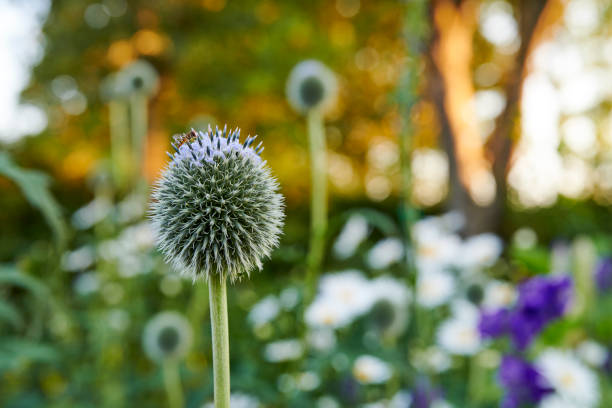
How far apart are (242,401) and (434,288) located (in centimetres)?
85

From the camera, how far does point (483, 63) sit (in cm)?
1255

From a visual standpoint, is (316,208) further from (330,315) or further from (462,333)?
(462,333)

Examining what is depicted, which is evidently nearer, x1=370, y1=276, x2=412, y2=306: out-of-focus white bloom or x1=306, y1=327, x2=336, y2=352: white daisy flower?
x1=370, y1=276, x2=412, y2=306: out-of-focus white bloom

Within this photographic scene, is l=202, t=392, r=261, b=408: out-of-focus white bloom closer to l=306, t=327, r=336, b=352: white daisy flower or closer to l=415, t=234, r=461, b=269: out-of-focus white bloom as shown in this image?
l=306, t=327, r=336, b=352: white daisy flower

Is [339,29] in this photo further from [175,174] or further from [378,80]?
[175,174]

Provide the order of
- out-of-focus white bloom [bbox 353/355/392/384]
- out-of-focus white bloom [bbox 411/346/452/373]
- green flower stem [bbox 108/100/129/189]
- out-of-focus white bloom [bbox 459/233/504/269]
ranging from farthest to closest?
1. green flower stem [bbox 108/100/129/189]
2. out-of-focus white bloom [bbox 459/233/504/269]
3. out-of-focus white bloom [bbox 353/355/392/384]
4. out-of-focus white bloom [bbox 411/346/452/373]

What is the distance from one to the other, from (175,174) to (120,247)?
197cm

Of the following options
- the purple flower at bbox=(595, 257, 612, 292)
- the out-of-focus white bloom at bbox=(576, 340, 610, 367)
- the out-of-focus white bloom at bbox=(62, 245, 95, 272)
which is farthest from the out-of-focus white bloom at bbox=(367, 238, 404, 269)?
the out-of-focus white bloom at bbox=(62, 245, 95, 272)

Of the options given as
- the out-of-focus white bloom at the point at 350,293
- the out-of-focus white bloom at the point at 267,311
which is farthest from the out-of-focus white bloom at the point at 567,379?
the out-of-focus white bloom at the point at 267,311

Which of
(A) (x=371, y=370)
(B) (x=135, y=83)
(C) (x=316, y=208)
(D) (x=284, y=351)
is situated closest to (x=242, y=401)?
(D) (x=284, y=351)

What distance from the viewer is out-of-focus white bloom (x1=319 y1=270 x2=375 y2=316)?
6.63ft

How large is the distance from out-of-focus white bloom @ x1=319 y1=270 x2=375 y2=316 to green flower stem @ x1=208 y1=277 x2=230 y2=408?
4.67 ft

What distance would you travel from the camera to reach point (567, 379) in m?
1.86

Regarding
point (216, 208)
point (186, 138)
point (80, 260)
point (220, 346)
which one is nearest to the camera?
point (220, 346)
